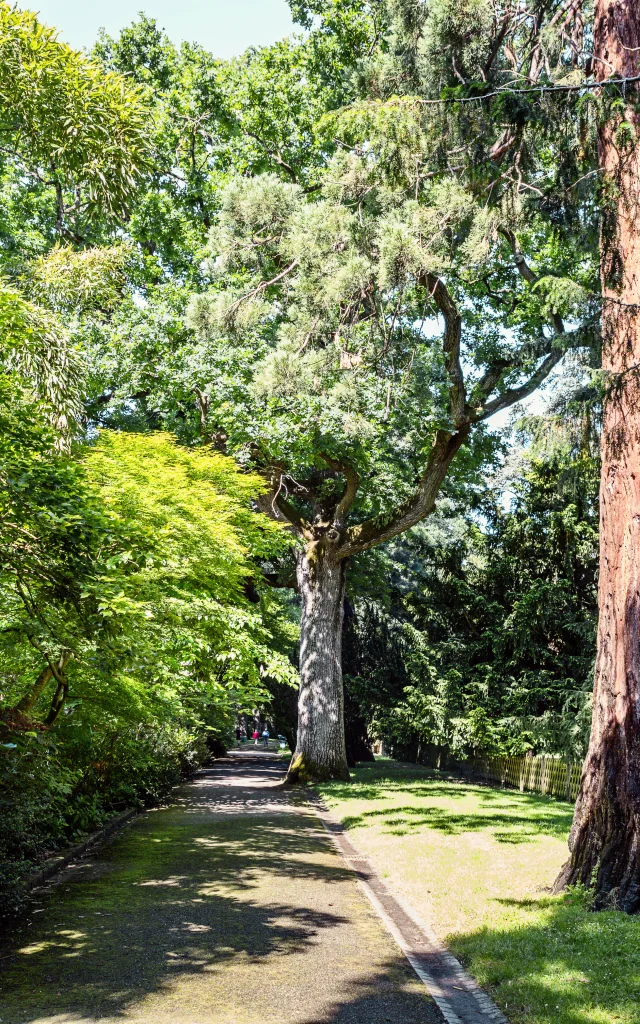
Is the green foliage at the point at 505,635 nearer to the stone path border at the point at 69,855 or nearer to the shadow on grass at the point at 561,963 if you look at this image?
the stone path border at the point at 69,855

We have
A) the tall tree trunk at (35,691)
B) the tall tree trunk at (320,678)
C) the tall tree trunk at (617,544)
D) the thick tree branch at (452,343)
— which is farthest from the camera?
the tall tree trunk at (320,678)

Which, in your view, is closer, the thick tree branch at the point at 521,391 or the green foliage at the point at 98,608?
the green foliage at the point at 98,608

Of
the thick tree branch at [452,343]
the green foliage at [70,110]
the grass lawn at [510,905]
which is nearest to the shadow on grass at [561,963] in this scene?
the grass lawn at [510,905]

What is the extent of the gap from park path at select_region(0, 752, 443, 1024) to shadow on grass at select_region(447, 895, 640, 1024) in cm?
55

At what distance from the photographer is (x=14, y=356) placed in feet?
35.6

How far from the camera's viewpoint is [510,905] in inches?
326

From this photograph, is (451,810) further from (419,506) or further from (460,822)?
(419,506)

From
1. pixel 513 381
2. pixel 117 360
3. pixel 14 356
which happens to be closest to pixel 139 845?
pixel 14 356

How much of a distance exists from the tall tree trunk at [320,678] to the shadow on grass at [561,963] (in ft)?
→ 49.1

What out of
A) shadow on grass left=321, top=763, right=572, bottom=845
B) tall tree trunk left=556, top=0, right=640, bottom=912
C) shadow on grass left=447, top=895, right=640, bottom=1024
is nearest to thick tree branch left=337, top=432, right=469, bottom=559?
shadow on grass left=321, top=763, right=572, bottom=845

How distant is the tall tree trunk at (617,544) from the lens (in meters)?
Answer: 8.02

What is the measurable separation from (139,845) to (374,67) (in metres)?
14.3

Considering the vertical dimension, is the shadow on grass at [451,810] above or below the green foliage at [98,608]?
below

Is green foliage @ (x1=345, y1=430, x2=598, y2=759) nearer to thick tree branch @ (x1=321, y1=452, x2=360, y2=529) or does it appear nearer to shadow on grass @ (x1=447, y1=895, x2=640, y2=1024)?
thick tree branch @ (x1=321, y1=452, x2=360, y2=529)
